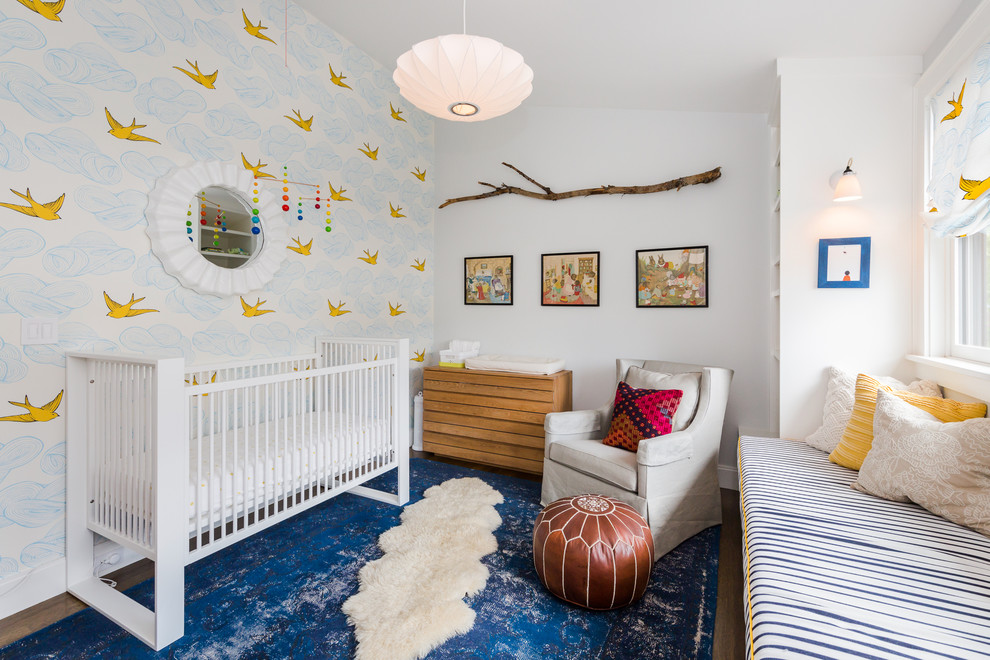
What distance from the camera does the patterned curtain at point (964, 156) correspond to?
149cm

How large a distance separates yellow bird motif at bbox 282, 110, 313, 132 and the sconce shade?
53.2 inches

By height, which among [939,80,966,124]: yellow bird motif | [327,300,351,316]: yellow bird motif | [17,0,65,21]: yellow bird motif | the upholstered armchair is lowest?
the upholstered armchair

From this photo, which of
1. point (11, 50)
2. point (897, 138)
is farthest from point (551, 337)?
point (11, 50)

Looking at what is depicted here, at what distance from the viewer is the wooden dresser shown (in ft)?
10.3

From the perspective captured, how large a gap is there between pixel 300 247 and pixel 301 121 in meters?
0.80

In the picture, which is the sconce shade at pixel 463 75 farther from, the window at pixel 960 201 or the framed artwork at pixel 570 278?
the framed artwork at pixel 570 278

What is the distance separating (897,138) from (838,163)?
0.81 ft

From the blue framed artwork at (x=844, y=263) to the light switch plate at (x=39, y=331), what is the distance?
3.42 metres

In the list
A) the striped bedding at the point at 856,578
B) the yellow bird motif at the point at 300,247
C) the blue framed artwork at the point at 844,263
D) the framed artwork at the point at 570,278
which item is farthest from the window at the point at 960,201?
the yellow bird motif at the point at 300,247

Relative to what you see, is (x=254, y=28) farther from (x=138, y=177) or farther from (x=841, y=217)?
(x=841, y=217)

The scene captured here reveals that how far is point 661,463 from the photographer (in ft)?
7.05

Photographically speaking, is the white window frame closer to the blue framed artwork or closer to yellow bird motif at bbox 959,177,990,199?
the blue framed artwork

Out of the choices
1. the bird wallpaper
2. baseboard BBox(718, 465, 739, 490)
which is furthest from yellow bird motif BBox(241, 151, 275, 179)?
baseboard BBox(718, 465, 739, 490)

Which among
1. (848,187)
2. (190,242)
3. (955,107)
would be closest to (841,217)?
(848,187)
